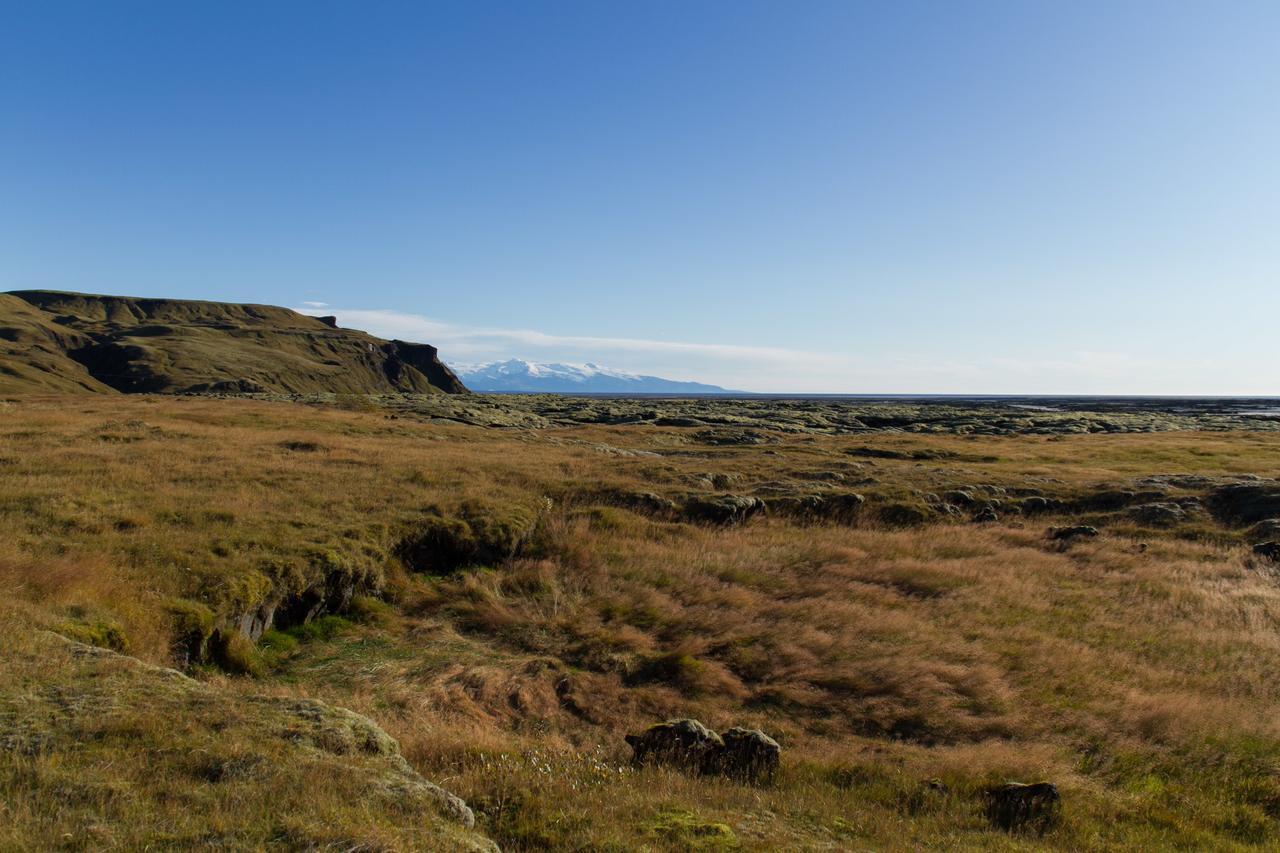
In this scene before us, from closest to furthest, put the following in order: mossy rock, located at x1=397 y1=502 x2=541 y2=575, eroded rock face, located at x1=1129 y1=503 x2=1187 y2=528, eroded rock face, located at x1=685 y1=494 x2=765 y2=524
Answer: mossy rock, located at x1=397 y1=502 x2=541 y2=575 < eroded rock face, located at x1=685 y1=494 x2=765 y2=524 < eroded rock face, located at x1=1129 y1=503 x2=1187 y2=528

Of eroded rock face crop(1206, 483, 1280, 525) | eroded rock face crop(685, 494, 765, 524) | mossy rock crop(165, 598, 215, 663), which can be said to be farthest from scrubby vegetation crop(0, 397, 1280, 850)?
eroded rock face crop(1206, 483, 1280, 525)

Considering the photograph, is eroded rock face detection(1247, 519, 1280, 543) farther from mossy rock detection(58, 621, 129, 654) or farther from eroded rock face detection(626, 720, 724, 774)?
mossy rock detection(58, 621, 129, 654)

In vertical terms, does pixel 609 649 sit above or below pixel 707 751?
below

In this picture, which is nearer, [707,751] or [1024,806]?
[1024,806]

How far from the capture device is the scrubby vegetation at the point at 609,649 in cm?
781

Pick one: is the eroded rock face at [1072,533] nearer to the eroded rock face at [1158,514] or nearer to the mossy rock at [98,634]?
the eroded rock face at [1158,514]

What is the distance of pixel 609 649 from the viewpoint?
16172 mm

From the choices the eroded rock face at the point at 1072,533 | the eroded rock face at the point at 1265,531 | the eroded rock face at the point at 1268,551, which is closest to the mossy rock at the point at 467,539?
the eroded rock face at the point at 1072,533

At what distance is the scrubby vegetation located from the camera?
25.6 feet

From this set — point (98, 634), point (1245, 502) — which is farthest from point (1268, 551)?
point (98, 634)

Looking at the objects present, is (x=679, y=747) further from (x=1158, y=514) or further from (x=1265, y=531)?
(x=1265, y=531)

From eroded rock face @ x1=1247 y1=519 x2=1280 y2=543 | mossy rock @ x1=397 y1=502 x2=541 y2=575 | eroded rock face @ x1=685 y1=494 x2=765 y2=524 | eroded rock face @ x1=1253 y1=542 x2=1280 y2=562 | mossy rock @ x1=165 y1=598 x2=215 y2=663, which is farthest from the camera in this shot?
eroded rock face @ x1=685 y1=494 x2=765 y2=524

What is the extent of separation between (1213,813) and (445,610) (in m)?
16.3

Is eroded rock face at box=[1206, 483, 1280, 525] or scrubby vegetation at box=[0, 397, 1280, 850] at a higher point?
eroded rock face at box=[1206, 483, 1280, 525]
